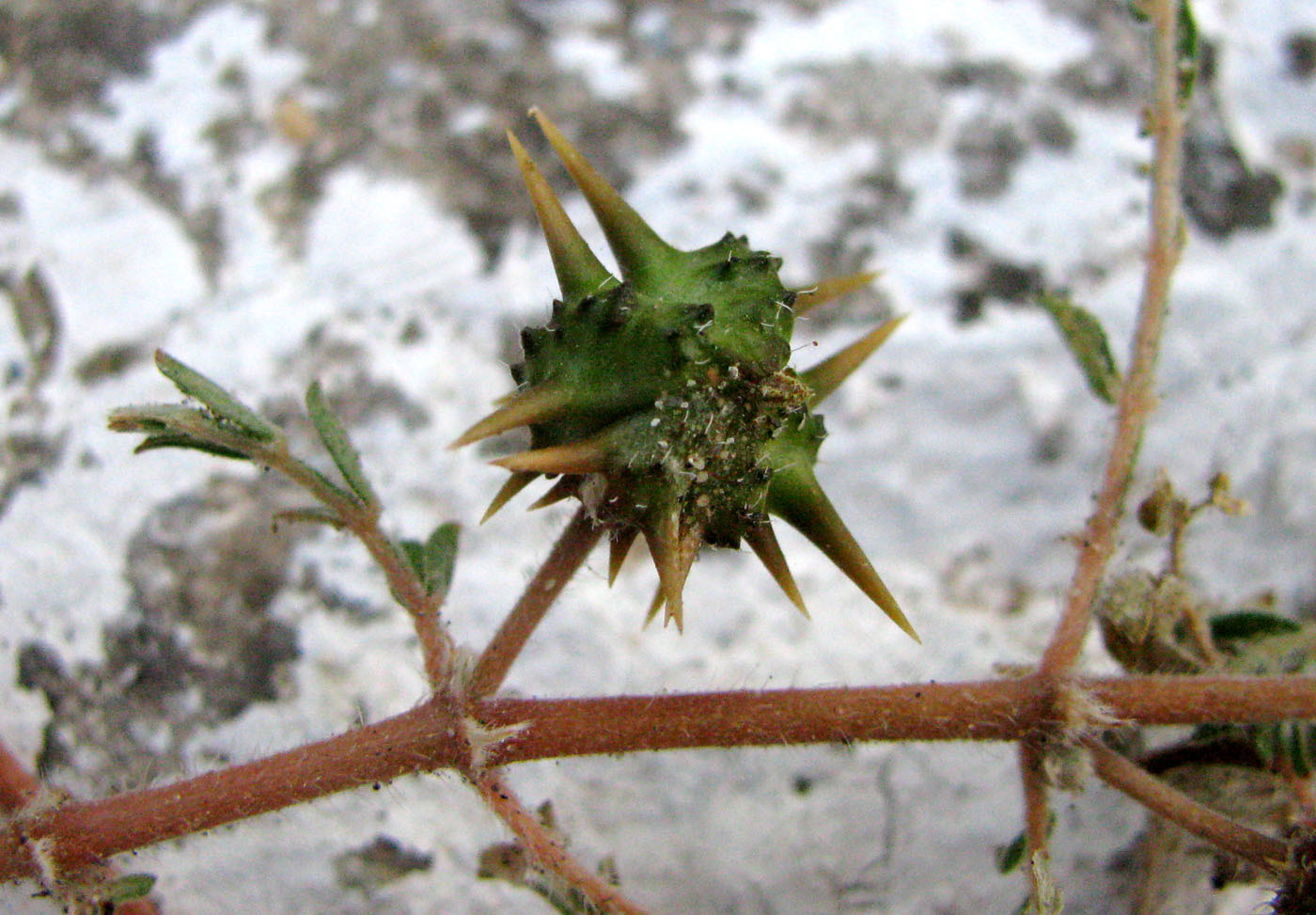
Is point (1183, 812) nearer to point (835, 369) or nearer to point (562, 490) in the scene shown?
point (835, 369)

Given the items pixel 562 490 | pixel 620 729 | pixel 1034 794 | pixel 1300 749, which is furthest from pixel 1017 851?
pixel 562 490

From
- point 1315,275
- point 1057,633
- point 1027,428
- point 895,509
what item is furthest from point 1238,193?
point 1057,633

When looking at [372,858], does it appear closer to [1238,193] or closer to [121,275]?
[121,275]

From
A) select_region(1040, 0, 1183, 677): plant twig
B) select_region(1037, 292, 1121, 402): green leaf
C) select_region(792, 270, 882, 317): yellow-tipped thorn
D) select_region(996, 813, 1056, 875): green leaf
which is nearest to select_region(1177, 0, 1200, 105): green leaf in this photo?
select_region(1040, 0, 1183, 677): plant twig

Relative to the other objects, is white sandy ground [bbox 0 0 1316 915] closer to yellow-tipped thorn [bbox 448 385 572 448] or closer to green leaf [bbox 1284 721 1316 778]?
Answer: green leaf [bbox 1284 721 1316 778]

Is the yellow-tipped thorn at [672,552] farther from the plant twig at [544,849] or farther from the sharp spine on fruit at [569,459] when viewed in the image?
the plant twig at [544,849]

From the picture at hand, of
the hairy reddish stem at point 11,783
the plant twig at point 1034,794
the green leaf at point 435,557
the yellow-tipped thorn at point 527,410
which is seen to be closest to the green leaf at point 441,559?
the green leaf at point 435,557
